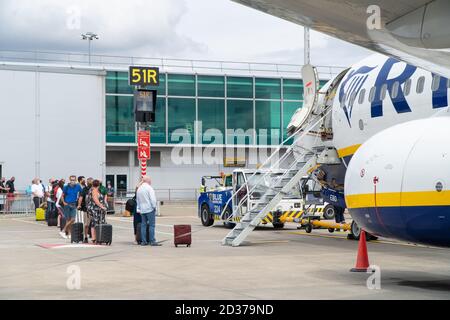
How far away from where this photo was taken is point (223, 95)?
59500 millimetres

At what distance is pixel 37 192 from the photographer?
40.2m

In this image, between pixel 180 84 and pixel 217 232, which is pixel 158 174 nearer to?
pixel 180 84

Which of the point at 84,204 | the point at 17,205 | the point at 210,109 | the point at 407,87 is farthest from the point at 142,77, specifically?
the point at 210,109

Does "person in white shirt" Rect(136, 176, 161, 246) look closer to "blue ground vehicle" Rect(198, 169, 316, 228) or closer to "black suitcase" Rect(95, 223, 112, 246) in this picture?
"black suitcase" Rect(95, 223, 112, 246)

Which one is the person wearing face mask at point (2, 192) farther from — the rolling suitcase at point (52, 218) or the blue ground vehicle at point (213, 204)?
the blue ground vehicle at point (213, 204)

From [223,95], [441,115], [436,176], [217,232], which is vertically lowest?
[217,232]

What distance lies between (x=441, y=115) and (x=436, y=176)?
1.72 meters

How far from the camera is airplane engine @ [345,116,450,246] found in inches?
406

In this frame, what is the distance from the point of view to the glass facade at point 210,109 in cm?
5738

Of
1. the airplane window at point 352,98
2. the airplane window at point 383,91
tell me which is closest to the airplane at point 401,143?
the airplane window at point 383,91

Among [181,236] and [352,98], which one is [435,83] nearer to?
[352,98]

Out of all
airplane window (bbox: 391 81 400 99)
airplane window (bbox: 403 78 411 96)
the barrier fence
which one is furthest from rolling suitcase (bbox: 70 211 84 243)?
the barrier fence

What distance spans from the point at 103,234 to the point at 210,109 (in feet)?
126
